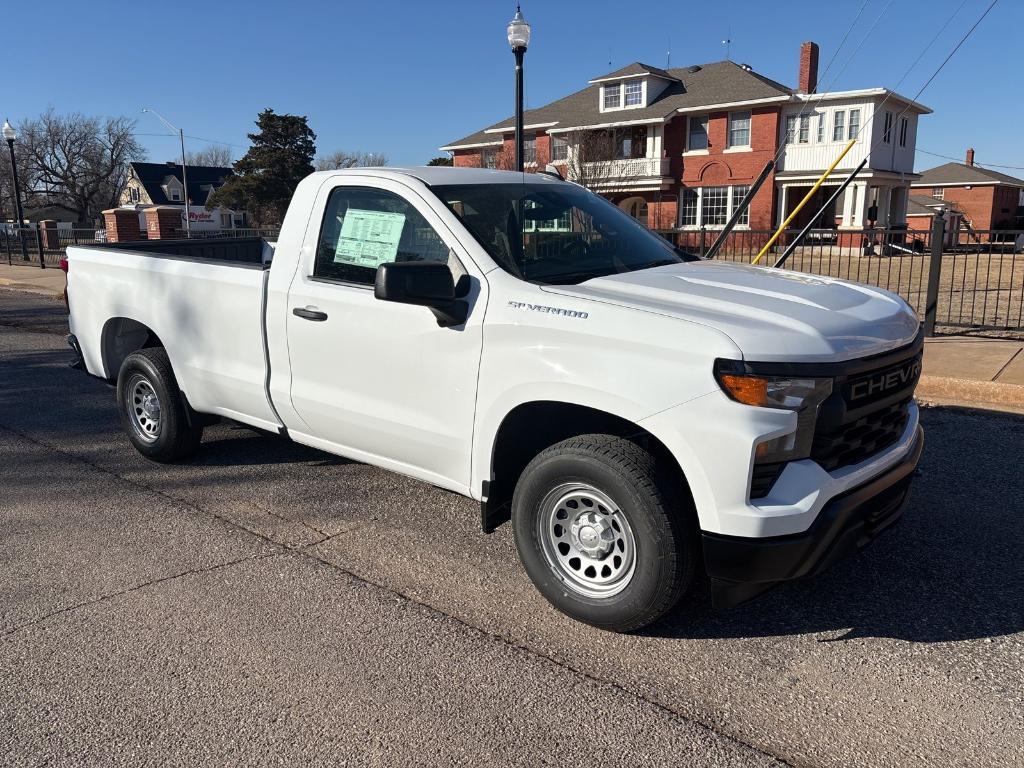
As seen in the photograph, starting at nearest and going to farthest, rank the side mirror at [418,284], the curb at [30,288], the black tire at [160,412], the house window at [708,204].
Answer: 1. the side mirror at [418,284]
2. the black tire at [160,412]
3. the curb at [30,288]
4. the house window at [708,204]

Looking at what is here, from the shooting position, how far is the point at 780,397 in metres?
3.06

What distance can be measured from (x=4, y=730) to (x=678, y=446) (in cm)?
259

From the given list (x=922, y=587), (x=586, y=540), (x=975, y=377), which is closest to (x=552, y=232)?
(x=586, y=540)

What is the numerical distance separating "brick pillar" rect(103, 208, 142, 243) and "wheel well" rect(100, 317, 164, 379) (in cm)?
1817

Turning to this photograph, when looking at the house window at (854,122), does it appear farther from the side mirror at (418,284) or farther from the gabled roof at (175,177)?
the gabled roof at (175,177)

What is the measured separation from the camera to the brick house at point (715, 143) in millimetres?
35219

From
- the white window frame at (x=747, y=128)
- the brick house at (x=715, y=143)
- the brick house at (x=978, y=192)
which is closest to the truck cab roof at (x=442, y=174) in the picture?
the brick house at (x=715, y=143)

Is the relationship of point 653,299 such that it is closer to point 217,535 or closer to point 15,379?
point 217,535

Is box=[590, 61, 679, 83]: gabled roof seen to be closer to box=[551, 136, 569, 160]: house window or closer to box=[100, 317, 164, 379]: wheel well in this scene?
box=[551, 136, 569, 160]: house window

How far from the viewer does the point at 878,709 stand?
3.02 metres

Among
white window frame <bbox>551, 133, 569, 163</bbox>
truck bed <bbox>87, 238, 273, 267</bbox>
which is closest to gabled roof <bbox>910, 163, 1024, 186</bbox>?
white window frame <bbox>551, 133, 569, 163</bbox>

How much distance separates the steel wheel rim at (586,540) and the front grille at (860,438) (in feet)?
2.64

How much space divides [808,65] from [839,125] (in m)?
5.24

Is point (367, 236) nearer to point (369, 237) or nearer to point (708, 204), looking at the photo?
point (369, 237)
